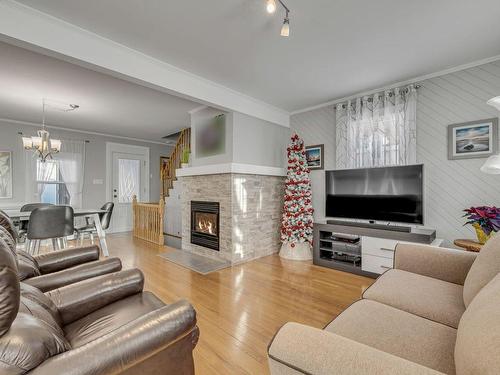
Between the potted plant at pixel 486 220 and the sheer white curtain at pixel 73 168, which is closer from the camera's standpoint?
the potted plant at pixel 486 220

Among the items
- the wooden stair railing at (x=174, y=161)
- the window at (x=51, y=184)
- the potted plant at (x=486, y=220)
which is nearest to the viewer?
the potted plant at (x=486, y=220)

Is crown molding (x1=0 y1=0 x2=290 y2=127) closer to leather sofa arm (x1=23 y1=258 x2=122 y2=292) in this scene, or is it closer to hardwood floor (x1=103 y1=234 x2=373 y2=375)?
leather sofa arm (x1=23 y1=258 x2=122 y2=292)

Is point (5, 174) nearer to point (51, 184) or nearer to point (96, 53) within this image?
point (51, 184)

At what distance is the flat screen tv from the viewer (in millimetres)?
2953

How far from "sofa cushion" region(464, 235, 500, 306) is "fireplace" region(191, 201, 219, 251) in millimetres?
3056

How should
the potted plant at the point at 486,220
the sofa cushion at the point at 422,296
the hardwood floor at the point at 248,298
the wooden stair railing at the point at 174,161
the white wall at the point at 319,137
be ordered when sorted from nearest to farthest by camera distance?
the sofa cushion at the point at 422,296 → the hardwood floor at the point at 248,298 → the potted plant at the point at 486,220 → the white wall at the point at 319,137 → the wooden stair railing at the point at 174,161

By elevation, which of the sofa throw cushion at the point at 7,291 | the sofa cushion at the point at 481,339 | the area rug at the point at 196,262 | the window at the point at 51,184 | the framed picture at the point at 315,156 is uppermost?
the framed picture at the point at 315,156

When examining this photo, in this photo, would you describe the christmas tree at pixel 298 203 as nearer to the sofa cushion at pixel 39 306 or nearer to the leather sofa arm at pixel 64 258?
the leather sofa arm at pixel 64 258

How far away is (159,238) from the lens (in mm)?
4957

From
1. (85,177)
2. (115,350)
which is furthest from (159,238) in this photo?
(115,350)

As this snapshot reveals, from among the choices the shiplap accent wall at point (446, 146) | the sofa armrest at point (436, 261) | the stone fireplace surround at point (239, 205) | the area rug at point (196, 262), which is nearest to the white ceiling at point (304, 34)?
the shiplap accent wall at point (446, 146)

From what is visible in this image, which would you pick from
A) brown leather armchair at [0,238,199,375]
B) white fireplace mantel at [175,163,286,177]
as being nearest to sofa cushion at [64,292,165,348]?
brown leather armchair at [0,238,199,375]

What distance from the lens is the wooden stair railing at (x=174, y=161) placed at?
211 inches

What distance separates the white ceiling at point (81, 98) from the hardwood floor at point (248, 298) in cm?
251
